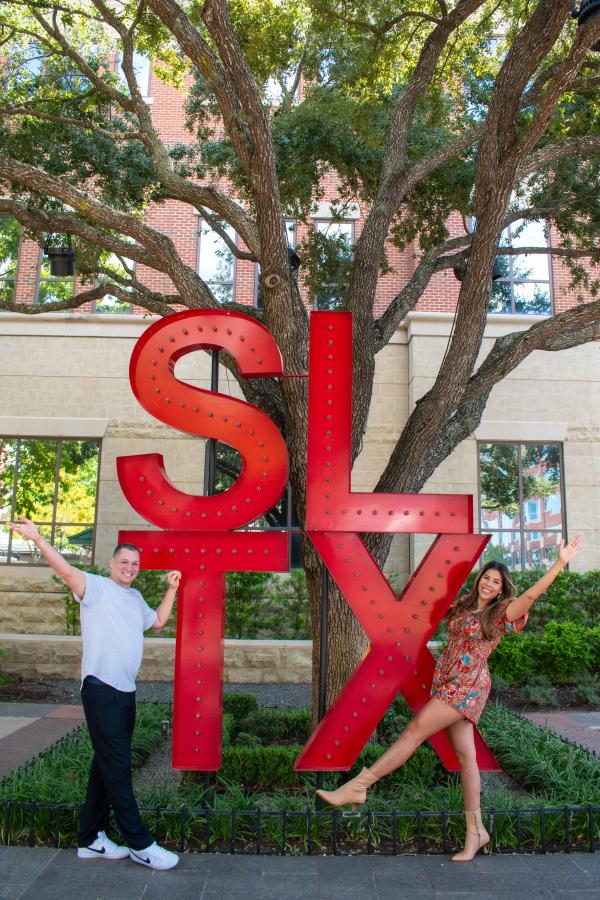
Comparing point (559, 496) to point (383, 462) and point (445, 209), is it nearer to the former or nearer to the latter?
point (383, 462)

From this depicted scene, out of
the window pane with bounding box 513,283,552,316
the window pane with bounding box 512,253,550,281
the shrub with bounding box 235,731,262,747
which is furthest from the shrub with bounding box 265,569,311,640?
the window pane with bounding box 512,253,550,281

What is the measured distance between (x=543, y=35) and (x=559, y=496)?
9.59 metres

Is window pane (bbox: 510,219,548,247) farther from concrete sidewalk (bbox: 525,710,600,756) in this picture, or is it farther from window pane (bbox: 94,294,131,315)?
concrete sidewalk (bbox: 525,710,600,756)

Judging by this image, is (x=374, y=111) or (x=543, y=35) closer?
(x=543, y=35)

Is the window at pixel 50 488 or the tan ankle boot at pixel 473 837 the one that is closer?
the tan ankle boot at pixel 473 837

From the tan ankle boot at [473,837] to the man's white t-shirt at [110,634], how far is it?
2.18 meters

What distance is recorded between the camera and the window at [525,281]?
14883mm

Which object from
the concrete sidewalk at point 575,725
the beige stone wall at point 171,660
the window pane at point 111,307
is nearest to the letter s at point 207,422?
the concrete sidewalk at point 575,725

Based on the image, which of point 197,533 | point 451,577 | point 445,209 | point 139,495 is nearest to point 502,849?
point 451,577

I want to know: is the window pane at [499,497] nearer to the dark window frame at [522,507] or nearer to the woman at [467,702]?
the dark window frame at [522,507]

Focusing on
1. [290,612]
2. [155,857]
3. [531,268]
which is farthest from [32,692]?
[531,268]

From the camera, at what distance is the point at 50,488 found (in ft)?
46.6

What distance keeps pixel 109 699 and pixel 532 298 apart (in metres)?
13.1

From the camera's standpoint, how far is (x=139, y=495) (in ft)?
16.9
